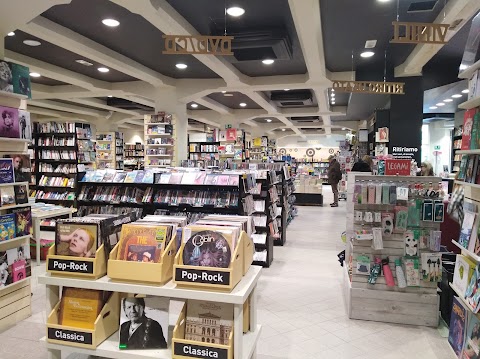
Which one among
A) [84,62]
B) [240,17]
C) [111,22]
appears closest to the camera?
[240,17]

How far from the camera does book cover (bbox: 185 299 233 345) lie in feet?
6.48

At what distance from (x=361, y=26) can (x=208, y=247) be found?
5.12 m

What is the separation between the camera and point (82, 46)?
20.8ft

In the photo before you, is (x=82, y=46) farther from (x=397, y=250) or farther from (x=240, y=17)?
(x=397, y=250)

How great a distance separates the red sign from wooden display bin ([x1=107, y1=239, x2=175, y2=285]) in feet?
8.99

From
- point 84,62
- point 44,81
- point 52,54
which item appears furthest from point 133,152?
point 52,54

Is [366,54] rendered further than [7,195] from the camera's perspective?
Yes

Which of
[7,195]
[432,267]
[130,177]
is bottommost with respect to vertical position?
[432,267]

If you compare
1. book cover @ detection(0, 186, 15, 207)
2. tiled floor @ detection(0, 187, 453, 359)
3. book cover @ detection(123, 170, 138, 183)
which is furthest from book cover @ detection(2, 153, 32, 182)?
tiled floor @ detection(0, 187, 453, 359)

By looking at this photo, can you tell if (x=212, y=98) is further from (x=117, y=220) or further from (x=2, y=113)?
(x=117, y=220)

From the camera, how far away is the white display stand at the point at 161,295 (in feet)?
6.30

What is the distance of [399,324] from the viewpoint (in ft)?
12.1

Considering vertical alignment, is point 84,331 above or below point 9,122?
below

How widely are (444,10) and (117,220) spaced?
5013mm
